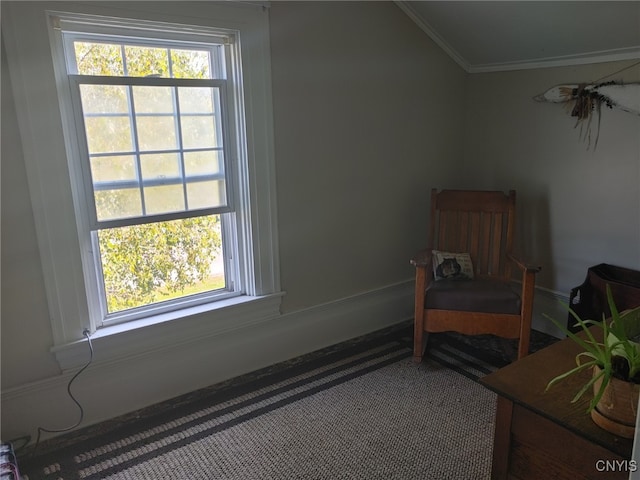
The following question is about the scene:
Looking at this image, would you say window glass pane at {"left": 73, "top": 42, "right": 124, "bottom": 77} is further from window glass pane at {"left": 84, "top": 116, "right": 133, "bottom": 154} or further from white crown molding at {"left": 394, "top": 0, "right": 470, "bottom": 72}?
white crown molding at {"left": 394, "top": 0, "right": 470, "bottom": 72}

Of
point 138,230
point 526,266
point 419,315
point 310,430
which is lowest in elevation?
point 310,430

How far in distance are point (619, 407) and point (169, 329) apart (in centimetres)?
190

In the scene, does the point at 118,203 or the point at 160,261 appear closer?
the point at 118,203

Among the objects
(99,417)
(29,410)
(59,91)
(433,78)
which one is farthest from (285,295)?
(433,78)

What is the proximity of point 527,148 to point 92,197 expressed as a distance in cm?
251

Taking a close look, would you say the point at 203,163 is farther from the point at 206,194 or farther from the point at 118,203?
the point at 118,203

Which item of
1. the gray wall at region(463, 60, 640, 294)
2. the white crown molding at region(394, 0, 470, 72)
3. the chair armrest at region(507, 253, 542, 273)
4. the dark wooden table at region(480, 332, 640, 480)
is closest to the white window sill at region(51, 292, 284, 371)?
the chair armrest at region(507, 253, 542, 273)

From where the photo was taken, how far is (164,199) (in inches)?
90.9

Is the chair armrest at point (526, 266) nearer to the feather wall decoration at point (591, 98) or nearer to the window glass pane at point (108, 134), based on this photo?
the feather wall decoration at point (591, 98)

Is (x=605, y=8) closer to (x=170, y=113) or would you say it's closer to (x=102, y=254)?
(x=170, y=113)

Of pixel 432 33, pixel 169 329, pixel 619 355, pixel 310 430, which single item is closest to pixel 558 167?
pixel 432 33

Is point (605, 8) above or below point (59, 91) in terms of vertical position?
above

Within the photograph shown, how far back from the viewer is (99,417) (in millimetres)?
2268

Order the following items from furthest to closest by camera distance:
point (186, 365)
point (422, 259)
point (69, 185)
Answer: point (422, 259) < point (186, 365) < point (69, 185)
